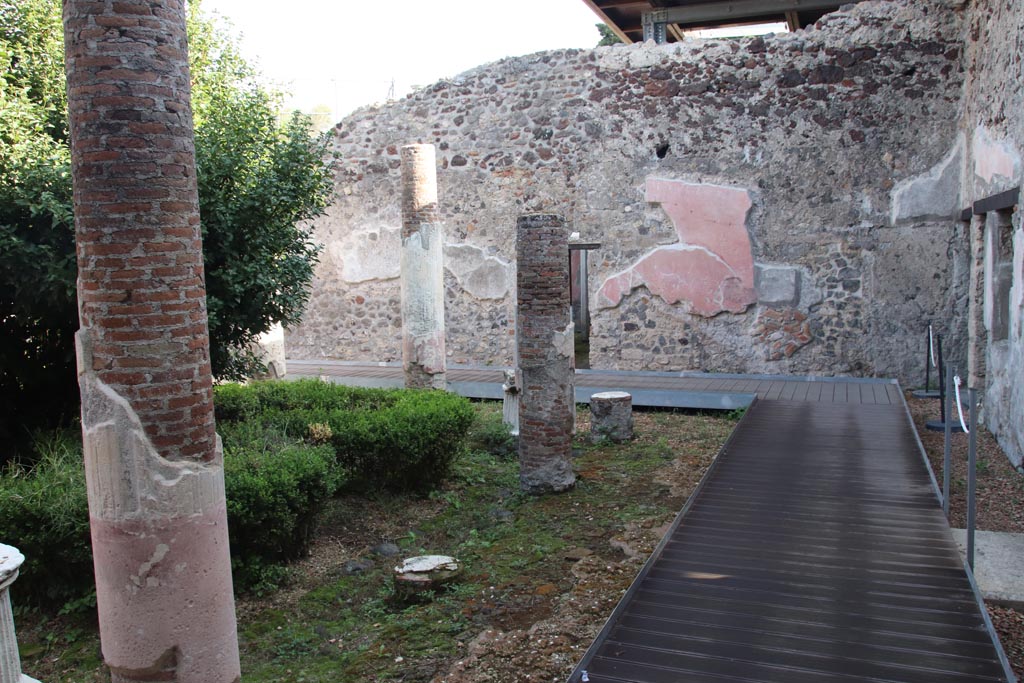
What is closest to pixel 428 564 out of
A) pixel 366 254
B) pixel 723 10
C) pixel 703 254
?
pixel 703 254

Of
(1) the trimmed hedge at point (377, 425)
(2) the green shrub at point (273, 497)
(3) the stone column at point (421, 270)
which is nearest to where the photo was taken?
(2) the green shrub at point (273, 497)

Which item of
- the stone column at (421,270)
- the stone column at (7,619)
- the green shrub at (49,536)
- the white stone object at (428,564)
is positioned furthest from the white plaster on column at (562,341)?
the stone column at (7,619)

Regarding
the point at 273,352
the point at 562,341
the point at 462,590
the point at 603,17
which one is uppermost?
the point at 603,17

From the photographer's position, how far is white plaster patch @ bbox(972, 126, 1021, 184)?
7375mm

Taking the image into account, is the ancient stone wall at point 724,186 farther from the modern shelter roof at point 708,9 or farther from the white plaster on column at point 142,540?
the white plaster on column at point 142,540

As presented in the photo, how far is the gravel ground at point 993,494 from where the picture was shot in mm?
4371

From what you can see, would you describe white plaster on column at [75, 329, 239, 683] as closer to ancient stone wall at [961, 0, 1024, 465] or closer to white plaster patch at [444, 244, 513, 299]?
ancient stone wall at [961, 0, 1024, 465]

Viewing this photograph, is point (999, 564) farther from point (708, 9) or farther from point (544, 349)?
point (708, 9)

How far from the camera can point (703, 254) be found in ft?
36.6

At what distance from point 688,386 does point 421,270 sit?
12.4 feet

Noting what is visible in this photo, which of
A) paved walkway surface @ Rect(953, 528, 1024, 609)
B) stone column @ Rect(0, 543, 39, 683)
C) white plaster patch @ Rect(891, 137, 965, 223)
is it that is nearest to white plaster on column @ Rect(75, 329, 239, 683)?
stone column @ Rect(0, 543, 39, 683)

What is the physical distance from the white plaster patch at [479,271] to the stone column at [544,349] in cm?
537

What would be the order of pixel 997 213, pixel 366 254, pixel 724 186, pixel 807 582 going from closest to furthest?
pixel 807 582, pixel 997 213, pixel 724 186, pixel 366 254

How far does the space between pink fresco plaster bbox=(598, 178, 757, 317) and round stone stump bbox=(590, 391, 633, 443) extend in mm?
3062
